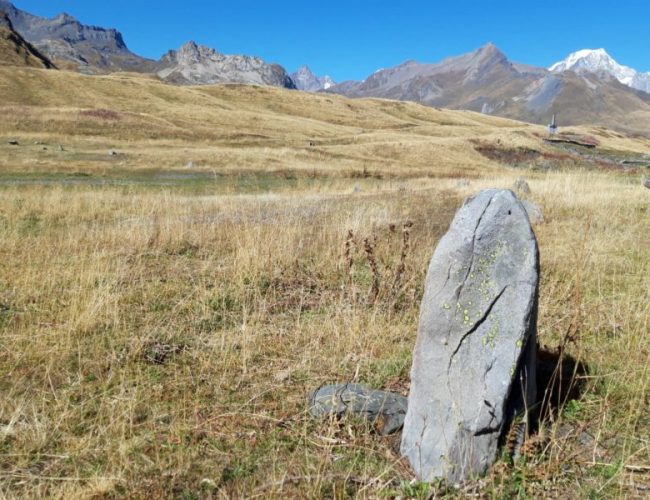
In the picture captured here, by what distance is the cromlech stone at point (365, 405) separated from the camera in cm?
362

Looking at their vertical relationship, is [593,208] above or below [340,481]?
above

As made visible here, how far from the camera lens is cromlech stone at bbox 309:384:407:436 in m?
3.62

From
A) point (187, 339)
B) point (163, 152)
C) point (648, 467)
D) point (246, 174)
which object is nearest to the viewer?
point (648, 467)

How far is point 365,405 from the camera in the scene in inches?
146

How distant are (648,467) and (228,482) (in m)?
2.62

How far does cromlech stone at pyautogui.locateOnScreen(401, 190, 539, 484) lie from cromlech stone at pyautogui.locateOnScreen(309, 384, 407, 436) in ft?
1.16

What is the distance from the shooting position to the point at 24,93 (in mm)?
56938

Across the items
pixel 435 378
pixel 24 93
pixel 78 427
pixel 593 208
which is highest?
pixel 24 93

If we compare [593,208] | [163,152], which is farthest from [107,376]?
[163,152]

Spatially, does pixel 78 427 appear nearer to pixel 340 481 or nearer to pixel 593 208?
pixel 340 481

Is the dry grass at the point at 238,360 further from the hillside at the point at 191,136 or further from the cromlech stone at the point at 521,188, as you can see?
the hillside at the point at 191,136

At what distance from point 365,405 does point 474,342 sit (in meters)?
1.05

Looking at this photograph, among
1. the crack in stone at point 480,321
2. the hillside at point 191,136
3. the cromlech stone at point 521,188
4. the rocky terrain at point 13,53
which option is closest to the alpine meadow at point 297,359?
the crack in stone at point 480,321

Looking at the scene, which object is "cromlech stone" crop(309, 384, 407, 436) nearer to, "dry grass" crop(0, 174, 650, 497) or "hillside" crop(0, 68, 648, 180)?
"dry grass" crop(0, 174, 650, 497)
